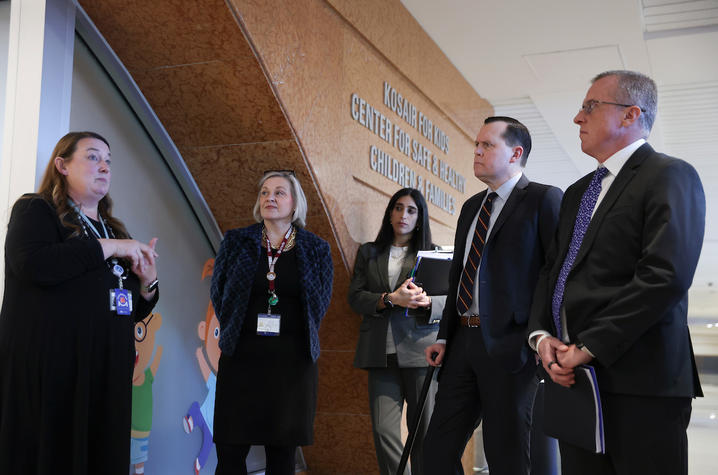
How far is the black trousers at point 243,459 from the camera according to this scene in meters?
3.26

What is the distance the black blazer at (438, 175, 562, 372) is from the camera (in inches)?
107

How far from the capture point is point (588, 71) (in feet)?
23.9

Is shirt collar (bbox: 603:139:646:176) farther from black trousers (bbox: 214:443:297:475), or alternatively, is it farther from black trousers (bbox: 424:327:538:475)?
black trousers (bbox: 214:443:297:475)

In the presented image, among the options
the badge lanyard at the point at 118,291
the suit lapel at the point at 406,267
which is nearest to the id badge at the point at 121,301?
the badge lanyard at the point at 118,291

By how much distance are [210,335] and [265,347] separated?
110 centimetres

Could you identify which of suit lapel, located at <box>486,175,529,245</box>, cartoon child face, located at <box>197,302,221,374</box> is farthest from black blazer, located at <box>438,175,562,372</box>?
cartoon child face, located at <box>197,302,221,374</box>

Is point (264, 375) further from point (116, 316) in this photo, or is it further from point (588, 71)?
point (588, 71)

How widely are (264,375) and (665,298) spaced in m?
1.95

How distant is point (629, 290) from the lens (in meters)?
1.93

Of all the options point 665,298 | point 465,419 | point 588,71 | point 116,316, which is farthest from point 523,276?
point 588,71

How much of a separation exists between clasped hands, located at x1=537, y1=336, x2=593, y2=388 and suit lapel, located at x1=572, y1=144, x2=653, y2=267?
244 mm

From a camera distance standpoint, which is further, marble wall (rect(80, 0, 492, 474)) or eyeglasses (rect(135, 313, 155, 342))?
eyeglasses (rect(135, 313, 155, 342))

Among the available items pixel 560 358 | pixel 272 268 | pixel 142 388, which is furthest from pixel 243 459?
pixel 560 358

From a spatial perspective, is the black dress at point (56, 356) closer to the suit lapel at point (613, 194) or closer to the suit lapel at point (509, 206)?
the suit lapel at point (509, 206)
